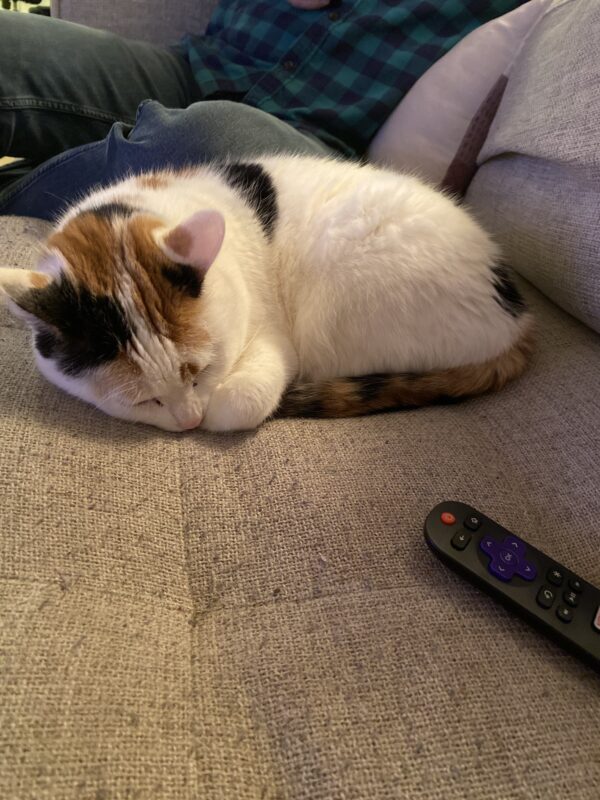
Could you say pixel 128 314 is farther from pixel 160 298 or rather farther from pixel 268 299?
pixel 268 299

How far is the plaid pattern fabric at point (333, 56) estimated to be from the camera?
1.50 metres

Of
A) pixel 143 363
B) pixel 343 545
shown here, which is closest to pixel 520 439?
pixel 343 545

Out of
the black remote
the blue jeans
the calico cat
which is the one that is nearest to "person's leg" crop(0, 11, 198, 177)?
the blue jeans

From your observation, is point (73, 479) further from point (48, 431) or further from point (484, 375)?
point (484, 375)

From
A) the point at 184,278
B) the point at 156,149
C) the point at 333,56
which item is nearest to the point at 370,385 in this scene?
the point at 184,278

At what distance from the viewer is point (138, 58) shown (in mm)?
1668

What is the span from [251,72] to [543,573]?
69.4 inches

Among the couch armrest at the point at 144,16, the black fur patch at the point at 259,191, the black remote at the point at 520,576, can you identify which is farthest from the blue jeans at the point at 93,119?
the black remote at the point at 520,576

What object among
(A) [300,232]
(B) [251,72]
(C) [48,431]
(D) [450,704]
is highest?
(B) [251,72]

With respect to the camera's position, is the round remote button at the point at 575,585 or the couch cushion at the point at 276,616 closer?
the couch cushion at the point at 276,616

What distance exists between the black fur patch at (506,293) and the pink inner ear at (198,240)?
0.55 metres

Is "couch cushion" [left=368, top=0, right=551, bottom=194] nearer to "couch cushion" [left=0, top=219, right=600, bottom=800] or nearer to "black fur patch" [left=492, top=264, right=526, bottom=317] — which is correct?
"black fur patch" [left=492, top=264, right=526, bottom=317]

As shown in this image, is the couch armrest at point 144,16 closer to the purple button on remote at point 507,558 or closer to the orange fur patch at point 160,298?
the orange fur patch at point 160,298

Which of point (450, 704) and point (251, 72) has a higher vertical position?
point (251, 72)
